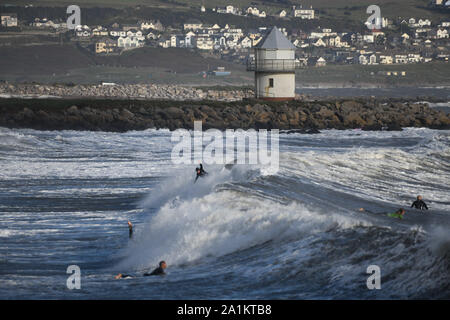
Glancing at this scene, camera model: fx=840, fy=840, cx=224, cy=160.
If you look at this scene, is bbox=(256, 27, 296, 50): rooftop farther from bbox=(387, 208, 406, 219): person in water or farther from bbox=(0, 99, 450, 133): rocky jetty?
bbox=(387, 208, 406, 219): person in water

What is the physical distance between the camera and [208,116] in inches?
1737

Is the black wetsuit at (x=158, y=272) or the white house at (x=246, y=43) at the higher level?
the white house at (x=246, y=43)

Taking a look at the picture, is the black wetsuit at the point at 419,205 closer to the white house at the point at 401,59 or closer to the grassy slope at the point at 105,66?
the grassy slope at the point at 105,66

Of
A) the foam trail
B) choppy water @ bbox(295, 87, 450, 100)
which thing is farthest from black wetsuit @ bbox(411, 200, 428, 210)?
choppy water @ bbox(295, 87, 450, 100)

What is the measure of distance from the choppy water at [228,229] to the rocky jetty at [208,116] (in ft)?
48.7

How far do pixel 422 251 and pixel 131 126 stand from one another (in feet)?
99.5

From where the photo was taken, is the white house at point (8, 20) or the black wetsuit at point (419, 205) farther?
the white house at point (8, 20)

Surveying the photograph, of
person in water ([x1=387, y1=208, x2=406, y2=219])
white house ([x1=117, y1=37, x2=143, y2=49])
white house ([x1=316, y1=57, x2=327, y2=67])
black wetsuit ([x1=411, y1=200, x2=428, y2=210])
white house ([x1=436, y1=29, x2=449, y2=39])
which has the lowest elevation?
black wetsuit ([x1=411, y1=200, x2=428, y2=210])

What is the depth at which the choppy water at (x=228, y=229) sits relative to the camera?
1234 centimetres

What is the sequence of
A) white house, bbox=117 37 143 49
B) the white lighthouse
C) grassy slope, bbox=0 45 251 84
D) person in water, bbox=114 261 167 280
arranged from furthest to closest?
white house, bbox=117 37 143 49
grassy slope, bbox=0 45 251 84
the white lighthouse
person in water, bbox=114 261 167 280

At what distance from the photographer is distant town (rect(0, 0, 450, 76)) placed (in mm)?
150750

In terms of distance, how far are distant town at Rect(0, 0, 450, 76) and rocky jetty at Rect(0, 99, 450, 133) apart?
93875 millimetres

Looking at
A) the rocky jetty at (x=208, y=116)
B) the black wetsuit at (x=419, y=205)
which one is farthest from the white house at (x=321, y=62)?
the black wetsuit at (x=419, y=205)
